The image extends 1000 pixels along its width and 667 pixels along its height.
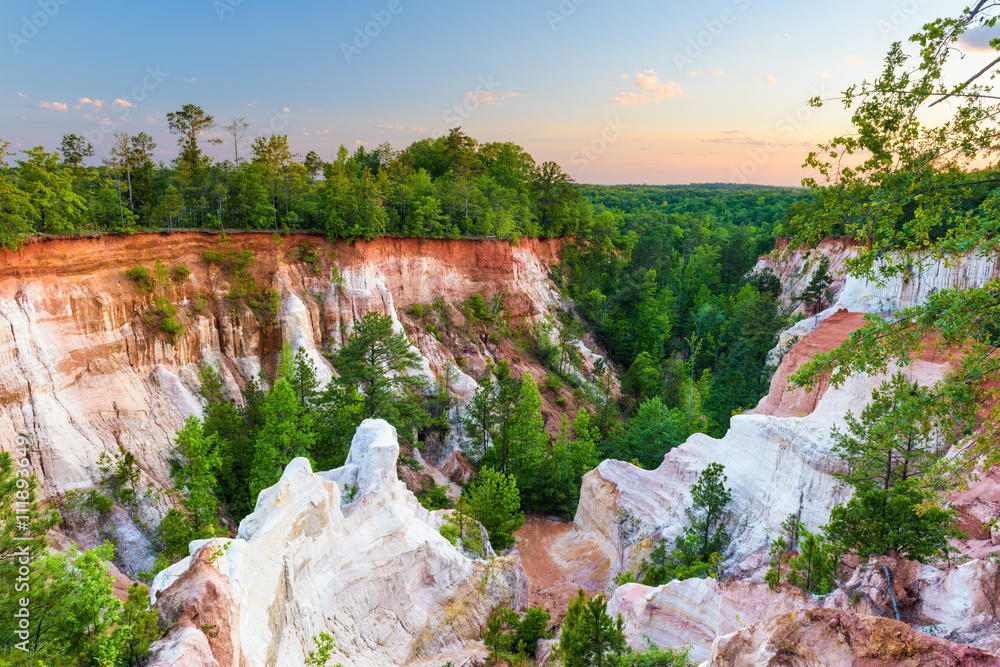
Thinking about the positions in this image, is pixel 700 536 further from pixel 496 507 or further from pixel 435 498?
pixel 435 498

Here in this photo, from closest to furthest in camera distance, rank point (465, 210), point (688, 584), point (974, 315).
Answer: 1. point (974, 315)
2. point (688, 584)
3. point (465, 210)

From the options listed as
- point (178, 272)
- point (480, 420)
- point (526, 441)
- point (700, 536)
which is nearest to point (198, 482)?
point (178, 272)

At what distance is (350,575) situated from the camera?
44.4 ft

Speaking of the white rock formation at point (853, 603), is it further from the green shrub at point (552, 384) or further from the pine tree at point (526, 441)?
the green shrub at point (552, 384)

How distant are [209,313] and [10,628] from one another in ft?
67.9

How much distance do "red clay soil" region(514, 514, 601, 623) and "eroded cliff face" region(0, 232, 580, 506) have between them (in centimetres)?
950

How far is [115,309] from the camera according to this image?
22453mm

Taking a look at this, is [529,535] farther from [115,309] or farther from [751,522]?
[115,309]

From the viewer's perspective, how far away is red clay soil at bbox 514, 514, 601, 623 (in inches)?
811

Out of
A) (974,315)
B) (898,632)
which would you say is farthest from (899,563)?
(974,315)

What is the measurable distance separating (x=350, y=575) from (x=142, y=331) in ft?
54.3

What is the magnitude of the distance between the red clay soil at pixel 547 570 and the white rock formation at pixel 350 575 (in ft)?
11.8

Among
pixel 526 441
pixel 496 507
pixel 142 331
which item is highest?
pixel 142 331

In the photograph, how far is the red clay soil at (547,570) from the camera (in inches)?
811
